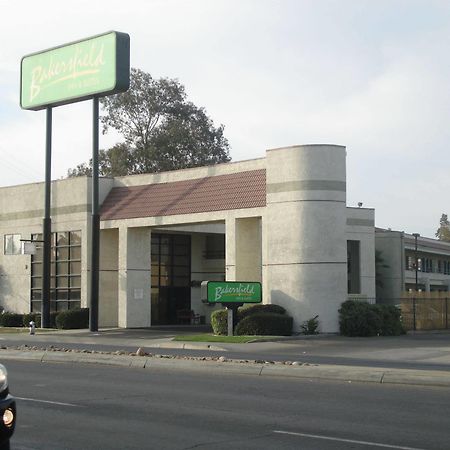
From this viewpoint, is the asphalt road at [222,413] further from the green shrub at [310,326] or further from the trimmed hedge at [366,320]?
the trimmed hedge at [366,320]

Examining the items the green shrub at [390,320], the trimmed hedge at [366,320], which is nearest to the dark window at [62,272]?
the trimmed hedge at [366,320]

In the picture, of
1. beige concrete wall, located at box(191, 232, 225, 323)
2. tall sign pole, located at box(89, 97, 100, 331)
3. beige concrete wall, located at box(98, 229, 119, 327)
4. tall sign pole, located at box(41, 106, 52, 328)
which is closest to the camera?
tall sign pole, located at box(89, 97, 100, 331)

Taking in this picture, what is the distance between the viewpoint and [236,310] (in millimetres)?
32938

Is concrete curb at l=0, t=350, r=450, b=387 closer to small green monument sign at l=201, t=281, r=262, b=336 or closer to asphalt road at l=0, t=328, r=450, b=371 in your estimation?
asphalt road at l=0, t=328, r=450, b=371

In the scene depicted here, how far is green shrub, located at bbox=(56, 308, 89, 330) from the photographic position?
4047 cm

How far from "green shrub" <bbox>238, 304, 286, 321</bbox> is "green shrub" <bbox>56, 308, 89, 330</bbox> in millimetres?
10710

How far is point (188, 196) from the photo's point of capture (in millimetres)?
38594

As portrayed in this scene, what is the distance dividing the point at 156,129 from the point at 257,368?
53.9m

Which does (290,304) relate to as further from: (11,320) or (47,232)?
(11,320)

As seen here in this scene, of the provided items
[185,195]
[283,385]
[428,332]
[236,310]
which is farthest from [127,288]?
[283,385]

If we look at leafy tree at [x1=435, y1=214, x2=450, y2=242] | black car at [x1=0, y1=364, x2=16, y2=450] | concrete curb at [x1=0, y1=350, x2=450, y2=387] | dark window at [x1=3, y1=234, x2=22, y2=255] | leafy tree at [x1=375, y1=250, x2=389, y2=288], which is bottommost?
concrete curb at [x1=0, y1=350, x2=450, y2=387]

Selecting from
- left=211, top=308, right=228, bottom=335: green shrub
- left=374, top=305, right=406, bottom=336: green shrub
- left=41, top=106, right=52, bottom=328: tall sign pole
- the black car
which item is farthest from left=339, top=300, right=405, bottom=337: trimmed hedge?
the black car

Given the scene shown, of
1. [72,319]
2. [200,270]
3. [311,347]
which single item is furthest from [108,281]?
[311,347]

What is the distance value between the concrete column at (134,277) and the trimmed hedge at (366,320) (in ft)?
39.8
